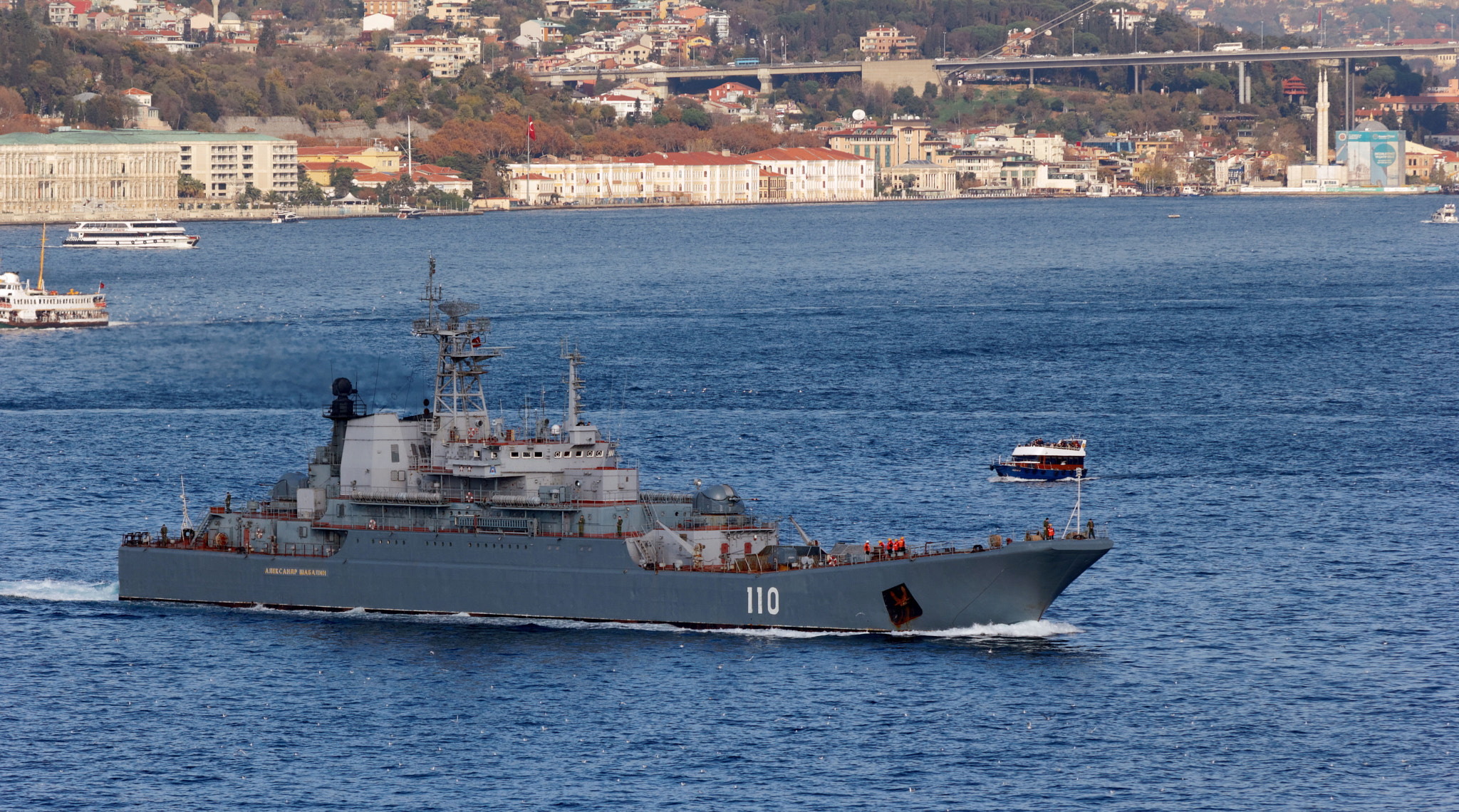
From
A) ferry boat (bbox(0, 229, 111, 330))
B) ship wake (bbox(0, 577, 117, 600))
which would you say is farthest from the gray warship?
ferry boat (bbox(0, 229, 111, 330))

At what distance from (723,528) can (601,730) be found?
9.64 m

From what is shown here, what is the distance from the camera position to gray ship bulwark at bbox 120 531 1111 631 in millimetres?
54094

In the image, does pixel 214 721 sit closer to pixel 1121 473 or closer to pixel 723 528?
pixel 723 528

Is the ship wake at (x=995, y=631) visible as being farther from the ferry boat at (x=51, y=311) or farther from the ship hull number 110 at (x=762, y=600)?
the ferry boat at (x=51, y=311)

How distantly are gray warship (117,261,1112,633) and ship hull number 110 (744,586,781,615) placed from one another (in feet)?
0.14

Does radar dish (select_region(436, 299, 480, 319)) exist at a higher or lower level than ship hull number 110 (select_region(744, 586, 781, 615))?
higher

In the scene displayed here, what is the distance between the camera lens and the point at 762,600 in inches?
2159

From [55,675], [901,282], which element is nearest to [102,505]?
[55,675]

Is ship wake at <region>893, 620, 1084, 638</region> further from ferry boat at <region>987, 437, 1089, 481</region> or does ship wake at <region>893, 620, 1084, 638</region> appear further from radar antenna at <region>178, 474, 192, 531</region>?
ferry boat at <region>987, 437, 1089, 481</region>

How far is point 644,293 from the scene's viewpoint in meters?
162

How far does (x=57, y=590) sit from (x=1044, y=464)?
36.8m

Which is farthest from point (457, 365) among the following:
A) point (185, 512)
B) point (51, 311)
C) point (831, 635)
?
point (51, 311)

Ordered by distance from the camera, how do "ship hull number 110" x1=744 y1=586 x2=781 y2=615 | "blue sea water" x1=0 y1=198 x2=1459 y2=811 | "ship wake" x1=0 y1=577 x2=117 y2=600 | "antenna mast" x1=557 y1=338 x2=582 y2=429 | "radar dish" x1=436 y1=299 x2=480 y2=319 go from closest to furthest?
"blue sea water" x1=0 y1=198 x2=1459 y2=811 → "ship hull number 110" x1=744 y1=586 x2=781 y2=615 → "antenna mast" x1=557 y1=338 x2=582 y2=429 → "radar dish" x1=436 y1=299 x2=480 y2=319 → "ship wake" x1=0 y1=577 x2=117 y2=600

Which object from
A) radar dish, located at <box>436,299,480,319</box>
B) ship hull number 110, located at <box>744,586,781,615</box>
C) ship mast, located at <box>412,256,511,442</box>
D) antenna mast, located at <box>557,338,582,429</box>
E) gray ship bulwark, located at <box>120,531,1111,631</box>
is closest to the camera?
gray ship bulwark, located at <box>120,531,1111,631</box>
